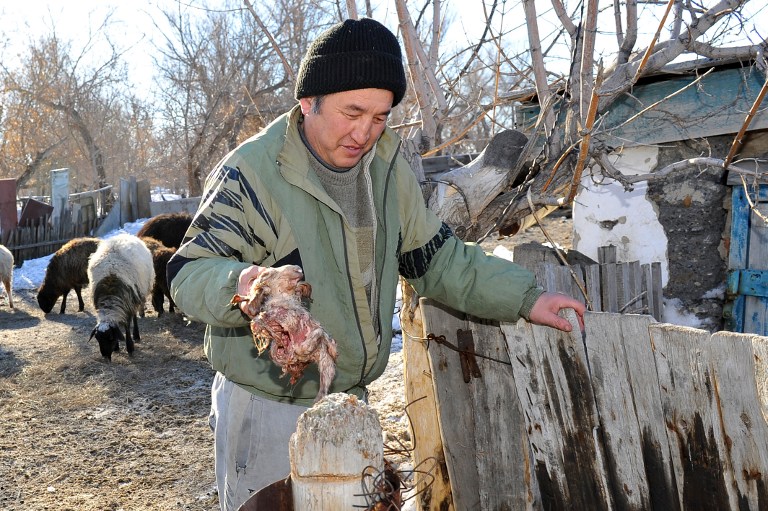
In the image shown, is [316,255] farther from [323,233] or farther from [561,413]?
[561,413]

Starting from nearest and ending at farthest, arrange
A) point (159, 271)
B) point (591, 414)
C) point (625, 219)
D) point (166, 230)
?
point (591, 414)
point (625, 219)
point (159, 271)
point (166, 230)

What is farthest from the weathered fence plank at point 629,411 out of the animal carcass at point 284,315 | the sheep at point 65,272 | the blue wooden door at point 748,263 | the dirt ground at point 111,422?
the sheep at point 65,272

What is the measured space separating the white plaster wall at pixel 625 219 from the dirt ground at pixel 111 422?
97.6 inches

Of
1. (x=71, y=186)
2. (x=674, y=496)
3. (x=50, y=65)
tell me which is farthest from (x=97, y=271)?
(x=71, y=186)

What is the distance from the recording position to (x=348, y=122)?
8.03 ft

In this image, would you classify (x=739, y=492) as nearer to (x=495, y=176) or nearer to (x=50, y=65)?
(x=495, y=176)

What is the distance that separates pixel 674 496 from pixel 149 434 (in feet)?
17.2

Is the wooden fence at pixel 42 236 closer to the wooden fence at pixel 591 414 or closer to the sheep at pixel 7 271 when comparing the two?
A: the sheep at pixel 7 271

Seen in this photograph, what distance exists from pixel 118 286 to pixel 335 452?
30.2ft

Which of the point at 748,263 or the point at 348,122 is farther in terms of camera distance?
the point at 748,263

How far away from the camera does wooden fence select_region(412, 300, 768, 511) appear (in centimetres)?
236

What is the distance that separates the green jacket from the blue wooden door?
4.51 metres

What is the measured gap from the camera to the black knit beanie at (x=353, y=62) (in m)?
2.43

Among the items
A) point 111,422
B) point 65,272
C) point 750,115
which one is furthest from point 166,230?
point 750,115
